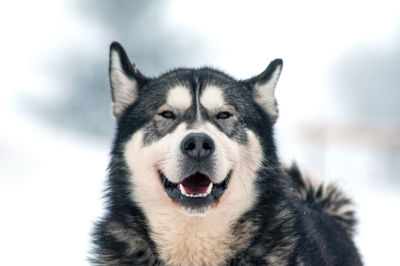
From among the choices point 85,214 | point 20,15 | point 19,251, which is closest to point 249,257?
point 19,251

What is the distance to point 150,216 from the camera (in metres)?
3.28

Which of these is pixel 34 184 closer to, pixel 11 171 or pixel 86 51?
pixel 11 171

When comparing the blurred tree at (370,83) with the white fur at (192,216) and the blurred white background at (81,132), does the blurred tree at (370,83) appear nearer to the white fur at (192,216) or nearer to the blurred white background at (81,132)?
the blurred white background at (81,132)

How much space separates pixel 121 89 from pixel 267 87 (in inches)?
37.2

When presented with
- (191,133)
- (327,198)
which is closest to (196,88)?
(191,133)

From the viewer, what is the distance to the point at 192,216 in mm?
3117

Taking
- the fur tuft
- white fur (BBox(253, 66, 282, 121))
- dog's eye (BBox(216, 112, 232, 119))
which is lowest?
the fur tuft

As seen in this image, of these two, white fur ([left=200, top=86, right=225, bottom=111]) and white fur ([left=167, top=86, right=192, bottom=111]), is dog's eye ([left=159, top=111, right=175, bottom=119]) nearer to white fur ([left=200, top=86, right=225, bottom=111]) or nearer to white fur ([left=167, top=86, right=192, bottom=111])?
white fur ([left=167, top=86, right=192, bottom=111])

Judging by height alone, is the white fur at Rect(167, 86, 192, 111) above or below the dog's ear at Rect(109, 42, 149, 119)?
below

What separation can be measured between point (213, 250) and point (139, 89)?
1.16 metres

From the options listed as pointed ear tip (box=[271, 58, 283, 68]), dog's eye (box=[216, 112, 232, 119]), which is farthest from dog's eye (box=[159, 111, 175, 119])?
pointed ear tip (box=[271, 58, 283, 68])

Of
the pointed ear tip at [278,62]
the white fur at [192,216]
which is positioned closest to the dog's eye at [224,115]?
the white fur at [192,216]

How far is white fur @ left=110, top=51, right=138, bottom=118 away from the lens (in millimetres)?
3655

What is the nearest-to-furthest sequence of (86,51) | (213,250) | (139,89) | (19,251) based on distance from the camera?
(213,250), (139,89), (19,251), (86,51)
